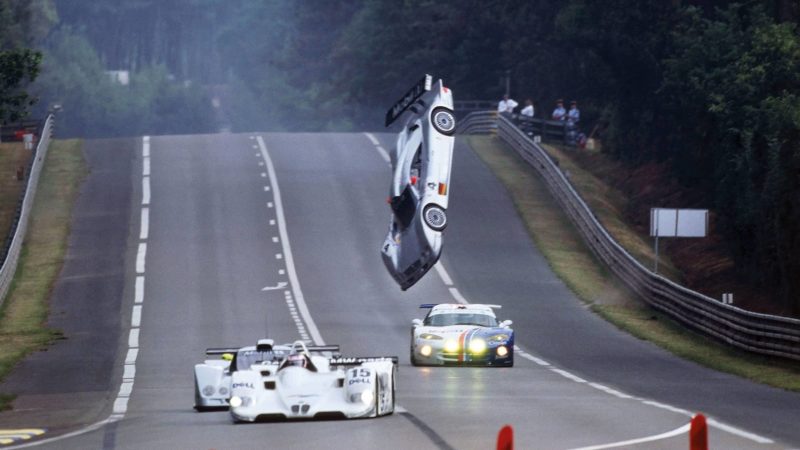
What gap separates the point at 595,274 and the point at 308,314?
1143 cm

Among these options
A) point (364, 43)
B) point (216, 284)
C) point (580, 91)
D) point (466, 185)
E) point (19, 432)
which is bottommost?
point (19, 432)

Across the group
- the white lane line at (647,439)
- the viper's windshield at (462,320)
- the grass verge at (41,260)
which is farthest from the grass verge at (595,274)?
the grass verge at (41,260)

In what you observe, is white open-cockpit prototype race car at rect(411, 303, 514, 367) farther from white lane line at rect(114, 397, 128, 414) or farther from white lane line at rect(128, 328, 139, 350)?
white lane line at rect(128, 328, 139, 350)

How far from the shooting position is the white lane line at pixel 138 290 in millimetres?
44844

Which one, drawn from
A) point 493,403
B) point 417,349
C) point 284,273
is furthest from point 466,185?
point 493,403

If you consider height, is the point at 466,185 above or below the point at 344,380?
above

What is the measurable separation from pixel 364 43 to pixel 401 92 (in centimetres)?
1599

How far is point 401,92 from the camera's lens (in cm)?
11562

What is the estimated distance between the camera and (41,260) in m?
50.9

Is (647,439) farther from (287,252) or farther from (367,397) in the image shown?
(287,252)

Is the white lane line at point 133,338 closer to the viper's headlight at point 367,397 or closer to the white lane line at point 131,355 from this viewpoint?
the white lane line at point 131,355

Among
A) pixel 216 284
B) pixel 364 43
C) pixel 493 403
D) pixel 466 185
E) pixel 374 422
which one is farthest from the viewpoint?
pixel 364 43

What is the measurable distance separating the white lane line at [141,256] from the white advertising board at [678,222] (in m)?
15.2

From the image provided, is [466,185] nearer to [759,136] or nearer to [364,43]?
[759,136]
